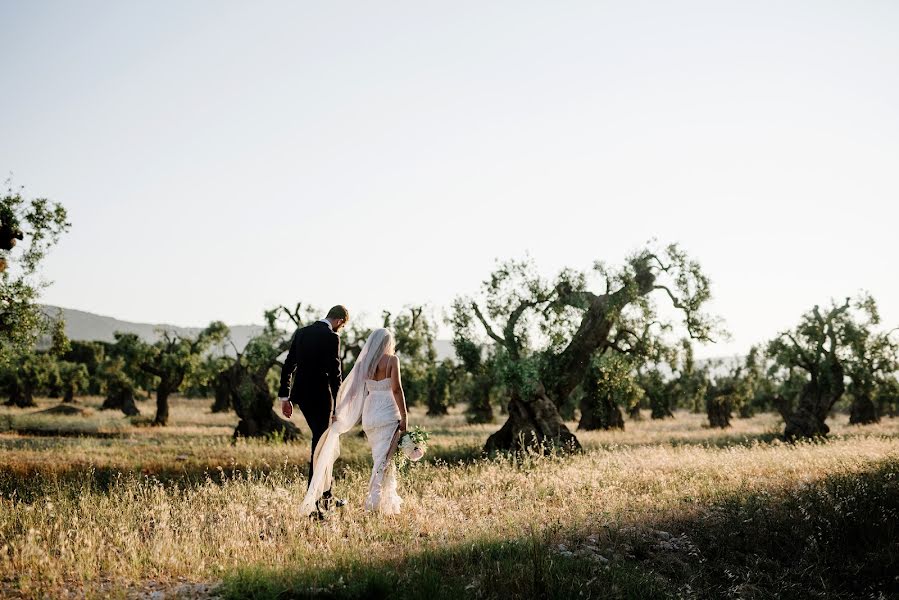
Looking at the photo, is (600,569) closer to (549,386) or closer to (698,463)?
(698,463)

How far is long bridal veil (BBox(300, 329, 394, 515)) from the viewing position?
8.84 m

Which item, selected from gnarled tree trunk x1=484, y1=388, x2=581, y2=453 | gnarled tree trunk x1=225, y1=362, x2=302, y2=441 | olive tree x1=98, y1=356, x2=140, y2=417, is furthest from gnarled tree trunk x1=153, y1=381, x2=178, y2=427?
gnarled tree trunk x1=484, y1=388, x2=581, y2=453

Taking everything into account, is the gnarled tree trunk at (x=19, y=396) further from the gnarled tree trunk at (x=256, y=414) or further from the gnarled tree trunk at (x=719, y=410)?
the gnarled tree trunk at (x=719, y=410)

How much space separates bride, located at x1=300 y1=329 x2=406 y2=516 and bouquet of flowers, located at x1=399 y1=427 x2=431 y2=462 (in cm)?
12

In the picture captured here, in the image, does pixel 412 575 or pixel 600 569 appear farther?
pixel 600 569

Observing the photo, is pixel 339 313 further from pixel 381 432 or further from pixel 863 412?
pixel 863 412

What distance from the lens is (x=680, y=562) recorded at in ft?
23.6

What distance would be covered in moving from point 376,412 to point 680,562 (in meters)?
4.68

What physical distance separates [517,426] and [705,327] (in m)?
7.88

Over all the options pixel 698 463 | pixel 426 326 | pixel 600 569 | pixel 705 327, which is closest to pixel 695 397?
Answer: pixel 426 326

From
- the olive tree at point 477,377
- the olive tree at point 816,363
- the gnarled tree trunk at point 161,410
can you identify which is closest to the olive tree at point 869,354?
the olive tree at point 816,363

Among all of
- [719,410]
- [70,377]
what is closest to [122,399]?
[70,377]

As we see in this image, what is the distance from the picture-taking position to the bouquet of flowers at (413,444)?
356 inches

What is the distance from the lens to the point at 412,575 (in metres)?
5.87
